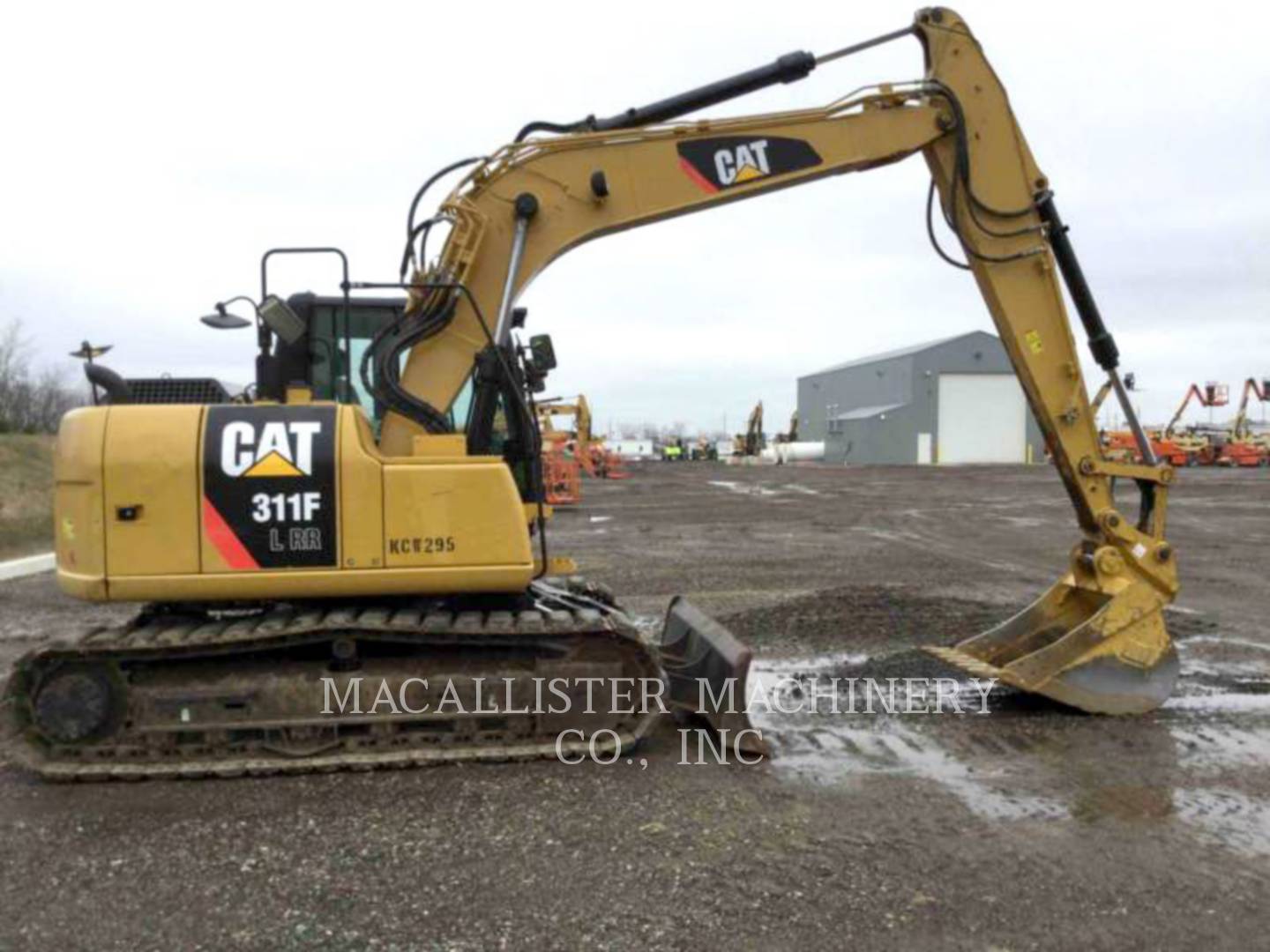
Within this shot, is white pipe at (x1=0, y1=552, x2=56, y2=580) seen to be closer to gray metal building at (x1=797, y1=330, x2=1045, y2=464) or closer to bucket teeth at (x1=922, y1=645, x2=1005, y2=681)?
bucket teeth at (x1=922, y1=645, x2=1005, y2=681)

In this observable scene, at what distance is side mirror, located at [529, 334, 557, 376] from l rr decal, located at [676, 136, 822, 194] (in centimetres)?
135

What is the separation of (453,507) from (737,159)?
2818mm

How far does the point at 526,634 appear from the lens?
5.48m

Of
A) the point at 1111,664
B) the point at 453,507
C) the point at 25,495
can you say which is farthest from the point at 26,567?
the point at 1111,664

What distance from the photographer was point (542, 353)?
6324mm

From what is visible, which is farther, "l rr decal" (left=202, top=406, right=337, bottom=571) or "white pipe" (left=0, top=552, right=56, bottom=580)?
"white pipe" (left=0, top=552, right=56, bottom=580)

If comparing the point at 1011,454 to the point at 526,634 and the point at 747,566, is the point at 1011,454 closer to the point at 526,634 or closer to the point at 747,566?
the point at 747,566

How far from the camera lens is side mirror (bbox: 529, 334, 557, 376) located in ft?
20.7

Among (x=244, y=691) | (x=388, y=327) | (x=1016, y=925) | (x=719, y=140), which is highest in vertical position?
(x=719, y=140)

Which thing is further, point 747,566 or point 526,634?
point 747,566

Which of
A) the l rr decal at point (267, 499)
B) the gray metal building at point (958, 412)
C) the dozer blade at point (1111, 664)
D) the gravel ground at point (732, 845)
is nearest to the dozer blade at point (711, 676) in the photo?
the gravel ground at point (732, 845)

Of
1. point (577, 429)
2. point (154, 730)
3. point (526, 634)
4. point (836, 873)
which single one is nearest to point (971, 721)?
point (836, 873)

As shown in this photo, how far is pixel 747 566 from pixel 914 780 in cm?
851

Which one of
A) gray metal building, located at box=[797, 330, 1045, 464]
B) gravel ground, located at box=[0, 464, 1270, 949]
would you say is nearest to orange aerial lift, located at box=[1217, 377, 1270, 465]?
gray metal building, located at box=[797, 330, 1045, 464]
